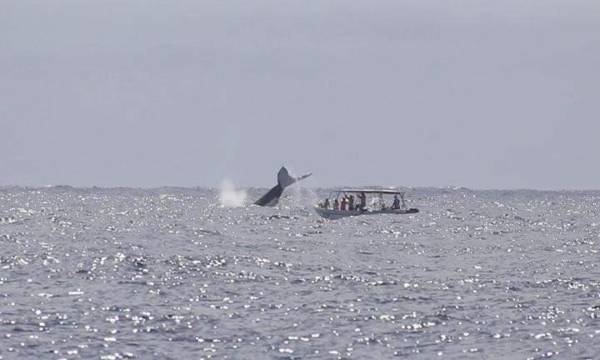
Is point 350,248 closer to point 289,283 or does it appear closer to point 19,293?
point 289,283

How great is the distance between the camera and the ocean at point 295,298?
127 feet

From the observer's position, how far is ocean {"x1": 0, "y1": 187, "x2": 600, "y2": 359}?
127 ft

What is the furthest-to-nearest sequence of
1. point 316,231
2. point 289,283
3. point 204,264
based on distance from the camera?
point 316,231 < point 204,264 < point 289,283

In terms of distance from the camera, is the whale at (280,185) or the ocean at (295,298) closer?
the ocean at (295,298)

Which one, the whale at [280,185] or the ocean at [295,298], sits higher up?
the whale at [280,185]

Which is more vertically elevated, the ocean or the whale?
the whale

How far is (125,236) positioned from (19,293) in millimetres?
39738

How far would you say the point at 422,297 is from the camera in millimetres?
51062

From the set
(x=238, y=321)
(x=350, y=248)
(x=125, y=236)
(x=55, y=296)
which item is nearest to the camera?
(x=238, y=321)

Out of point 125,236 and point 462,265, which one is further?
point 125,236

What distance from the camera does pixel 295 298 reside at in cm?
5000

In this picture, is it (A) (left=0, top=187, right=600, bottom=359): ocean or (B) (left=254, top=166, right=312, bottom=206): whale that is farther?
(B) (left=254, top=166, right=312, bottom=206): whale

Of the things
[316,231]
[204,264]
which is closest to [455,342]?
[204,264]

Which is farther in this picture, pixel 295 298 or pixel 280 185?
pixel 280 185
